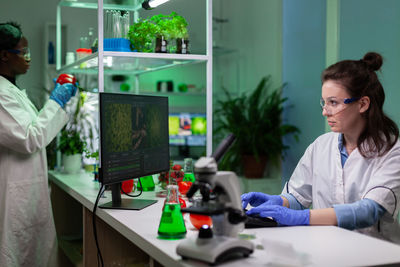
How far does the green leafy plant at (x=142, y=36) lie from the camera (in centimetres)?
238

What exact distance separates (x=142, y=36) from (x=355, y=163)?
1.24 m

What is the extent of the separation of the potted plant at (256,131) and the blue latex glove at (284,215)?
282 centimetres

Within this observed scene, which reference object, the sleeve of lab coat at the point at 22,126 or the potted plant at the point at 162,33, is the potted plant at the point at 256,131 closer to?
the potted plant at the point at 162,33

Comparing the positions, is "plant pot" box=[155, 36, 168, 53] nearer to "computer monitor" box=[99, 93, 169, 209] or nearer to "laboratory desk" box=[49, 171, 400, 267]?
"computer monitor" box=[99, 93, 169, 209]

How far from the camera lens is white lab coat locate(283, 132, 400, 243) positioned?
1.66 m

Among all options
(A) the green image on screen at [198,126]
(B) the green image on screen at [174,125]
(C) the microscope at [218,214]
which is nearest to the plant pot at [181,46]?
(C) the microscope at [218,214]

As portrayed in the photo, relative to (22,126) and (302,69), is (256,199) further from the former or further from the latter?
(302,69)

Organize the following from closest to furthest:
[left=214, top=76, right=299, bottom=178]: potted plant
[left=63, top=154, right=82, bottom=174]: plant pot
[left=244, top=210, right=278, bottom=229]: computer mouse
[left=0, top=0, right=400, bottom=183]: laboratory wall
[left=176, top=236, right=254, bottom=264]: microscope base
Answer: [left=176, top=236, right=254, bottom=264]: microscope base < [left=244, top=210, right=278, bottom=229]: computer mouse < [left=63, top=154, right=82, bottom=174]: plant pot < [left=0, top=0, right=400, bottom=183]: laboratory wall < [left=214, top=76, right=299, bottom=178]: potted plant

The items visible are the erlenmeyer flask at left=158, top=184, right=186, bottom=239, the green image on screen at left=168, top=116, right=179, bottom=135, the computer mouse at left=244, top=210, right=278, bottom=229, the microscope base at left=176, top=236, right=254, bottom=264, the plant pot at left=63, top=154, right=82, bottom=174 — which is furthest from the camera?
the green image on screen at left=168, top=116, right=179, bottom=135

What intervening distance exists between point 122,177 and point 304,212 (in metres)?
0.74

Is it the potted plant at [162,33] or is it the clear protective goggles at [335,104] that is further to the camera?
the potted plant at [162,33]

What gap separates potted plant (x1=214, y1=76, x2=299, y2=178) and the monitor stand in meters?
2.50

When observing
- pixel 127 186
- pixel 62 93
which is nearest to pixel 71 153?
pixel 62 93

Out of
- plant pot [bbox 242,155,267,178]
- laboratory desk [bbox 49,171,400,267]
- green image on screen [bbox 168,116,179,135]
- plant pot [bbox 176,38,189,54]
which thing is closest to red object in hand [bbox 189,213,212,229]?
laboratory desk [bbox 49,171,400,267]
